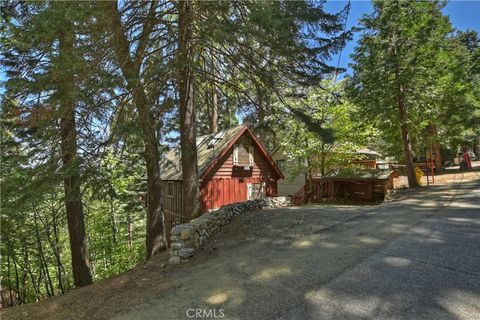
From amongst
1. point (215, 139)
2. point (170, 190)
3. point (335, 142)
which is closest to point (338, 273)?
point (335, 142)

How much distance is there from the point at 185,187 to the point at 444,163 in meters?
28.0

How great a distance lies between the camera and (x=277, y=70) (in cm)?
779

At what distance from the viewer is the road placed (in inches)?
144

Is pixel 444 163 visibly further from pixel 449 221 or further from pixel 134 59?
pixel 134 59

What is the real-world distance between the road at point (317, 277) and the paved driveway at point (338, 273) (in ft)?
0.05

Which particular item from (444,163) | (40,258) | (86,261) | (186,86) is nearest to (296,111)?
(186,86)

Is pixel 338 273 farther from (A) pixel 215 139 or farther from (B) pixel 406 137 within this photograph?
(A) pixel 215 139

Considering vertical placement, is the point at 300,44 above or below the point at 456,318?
above

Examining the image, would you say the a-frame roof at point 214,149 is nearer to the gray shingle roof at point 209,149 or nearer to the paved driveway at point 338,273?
the gray shingle roof at point 209,149

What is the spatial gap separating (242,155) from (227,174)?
1330mm

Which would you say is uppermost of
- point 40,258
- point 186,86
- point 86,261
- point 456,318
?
point 186,86

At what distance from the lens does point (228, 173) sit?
15883 mm

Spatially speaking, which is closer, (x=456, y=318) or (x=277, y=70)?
(x=456, y=318)

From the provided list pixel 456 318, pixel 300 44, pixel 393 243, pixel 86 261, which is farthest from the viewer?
pixel 86 261
